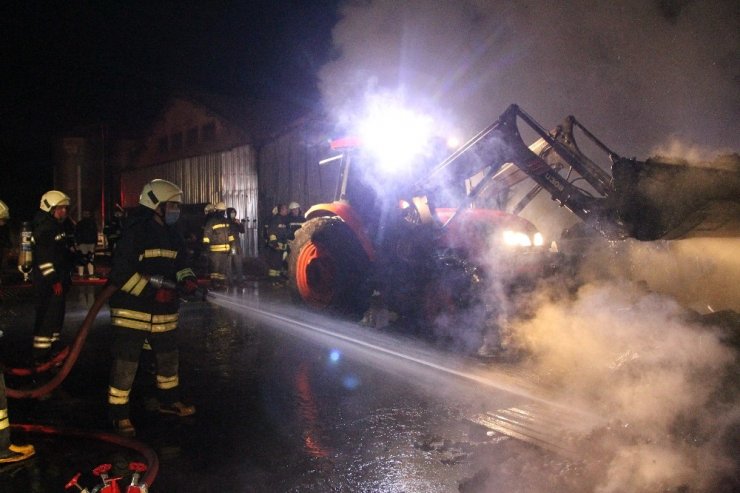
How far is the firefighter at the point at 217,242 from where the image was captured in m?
12.3

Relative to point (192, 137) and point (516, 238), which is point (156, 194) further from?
point (192, 137)

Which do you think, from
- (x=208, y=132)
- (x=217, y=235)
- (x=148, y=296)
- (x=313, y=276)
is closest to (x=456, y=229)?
(x=313, y=276)

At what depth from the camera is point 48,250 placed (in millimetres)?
6152

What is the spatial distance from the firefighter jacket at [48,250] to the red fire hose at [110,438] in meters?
2.35

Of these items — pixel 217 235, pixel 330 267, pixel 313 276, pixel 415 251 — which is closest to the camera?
pixel 415 251

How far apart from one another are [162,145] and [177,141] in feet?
5.57

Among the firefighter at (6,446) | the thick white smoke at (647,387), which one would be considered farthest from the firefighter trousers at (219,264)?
the firefighter at (6,446)

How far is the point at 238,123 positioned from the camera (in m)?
21.4

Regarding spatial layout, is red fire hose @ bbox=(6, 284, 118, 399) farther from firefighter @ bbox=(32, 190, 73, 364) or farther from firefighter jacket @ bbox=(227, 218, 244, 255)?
firefighter jacket @ bbox=(227, 218, 244, 255)

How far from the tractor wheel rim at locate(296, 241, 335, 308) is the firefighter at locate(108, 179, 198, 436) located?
13.6ft

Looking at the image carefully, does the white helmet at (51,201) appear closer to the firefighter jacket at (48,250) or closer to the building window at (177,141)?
the firefighter jacket at (48,250)

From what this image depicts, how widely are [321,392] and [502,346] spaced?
2.27 metres

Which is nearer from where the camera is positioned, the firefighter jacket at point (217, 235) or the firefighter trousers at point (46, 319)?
the firefighter trousers at point (46, 319)

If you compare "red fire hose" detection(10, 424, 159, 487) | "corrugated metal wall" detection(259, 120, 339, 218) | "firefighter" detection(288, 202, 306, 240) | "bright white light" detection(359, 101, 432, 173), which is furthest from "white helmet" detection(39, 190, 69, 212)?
"corrugated metal wall" detection(259, 120, 339, 218)
